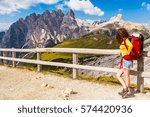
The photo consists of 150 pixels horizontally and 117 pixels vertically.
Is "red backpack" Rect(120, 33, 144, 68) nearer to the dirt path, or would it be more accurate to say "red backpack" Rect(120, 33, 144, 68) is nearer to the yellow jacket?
the yellow jacket

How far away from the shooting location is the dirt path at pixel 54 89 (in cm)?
997

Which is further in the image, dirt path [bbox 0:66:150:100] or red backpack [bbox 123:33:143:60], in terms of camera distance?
dirt path [bbox 0:66:150:100]

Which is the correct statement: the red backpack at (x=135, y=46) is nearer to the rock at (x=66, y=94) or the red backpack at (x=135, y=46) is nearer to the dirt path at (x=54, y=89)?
the dirt path at (x=54, y=89)

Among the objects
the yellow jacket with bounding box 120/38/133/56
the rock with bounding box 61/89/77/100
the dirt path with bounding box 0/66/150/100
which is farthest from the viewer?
the dirt path with bounding box 0/66/150/100

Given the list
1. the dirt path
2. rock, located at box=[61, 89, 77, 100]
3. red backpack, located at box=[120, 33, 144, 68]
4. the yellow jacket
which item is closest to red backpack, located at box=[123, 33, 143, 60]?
red backpack, located at box=[120, 33, 144, 68]

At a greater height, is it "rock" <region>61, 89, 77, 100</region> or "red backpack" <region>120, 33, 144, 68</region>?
"red backpack" <region>120, 33, 144, 68</region>

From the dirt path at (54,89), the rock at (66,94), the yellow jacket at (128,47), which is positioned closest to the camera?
the yellow jacket at (128,47)

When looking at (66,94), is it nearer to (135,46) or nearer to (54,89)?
(54,89)

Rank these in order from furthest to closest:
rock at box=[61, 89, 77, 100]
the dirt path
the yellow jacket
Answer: the dirt path, rock at box=[61, 89, 77, 100], the yellow jacket

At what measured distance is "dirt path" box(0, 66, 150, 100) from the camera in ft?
32.7

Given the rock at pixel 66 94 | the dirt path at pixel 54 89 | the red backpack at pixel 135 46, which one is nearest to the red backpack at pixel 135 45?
the red backpack at pixel 135 46

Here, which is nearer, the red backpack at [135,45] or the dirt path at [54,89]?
the red backpack at [135,45]

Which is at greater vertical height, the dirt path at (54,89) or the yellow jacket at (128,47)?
the yellow jacket at (128,47)

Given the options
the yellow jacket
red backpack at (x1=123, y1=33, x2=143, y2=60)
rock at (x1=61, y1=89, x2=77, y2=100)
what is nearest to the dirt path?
rock at (x1=61, y1=89, x2=77, y2=100)
